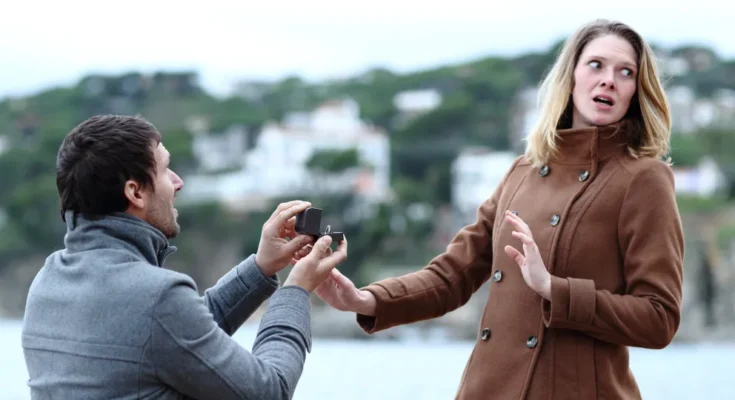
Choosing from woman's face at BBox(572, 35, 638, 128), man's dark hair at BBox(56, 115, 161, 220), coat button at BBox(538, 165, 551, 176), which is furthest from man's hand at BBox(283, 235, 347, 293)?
woman's face at BBox(572, 35, 638, 128)

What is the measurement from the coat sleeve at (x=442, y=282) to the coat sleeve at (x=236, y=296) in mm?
393

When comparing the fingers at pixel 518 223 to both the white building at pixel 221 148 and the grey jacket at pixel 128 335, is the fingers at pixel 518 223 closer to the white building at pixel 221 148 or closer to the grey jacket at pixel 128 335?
the grey jacket at pixel 128 335

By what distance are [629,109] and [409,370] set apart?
42.7 m

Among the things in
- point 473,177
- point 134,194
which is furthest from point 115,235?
point 473,177

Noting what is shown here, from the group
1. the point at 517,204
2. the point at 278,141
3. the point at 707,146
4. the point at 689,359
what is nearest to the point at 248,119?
the point at 278,141

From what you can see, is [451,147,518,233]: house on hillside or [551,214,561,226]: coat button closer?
[551,214,561,226]: coat button

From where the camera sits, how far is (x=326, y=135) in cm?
8444

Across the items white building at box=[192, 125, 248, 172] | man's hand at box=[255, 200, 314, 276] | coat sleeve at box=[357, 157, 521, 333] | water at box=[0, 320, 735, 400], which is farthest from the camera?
white building at box=[192, 125, 248, 172]

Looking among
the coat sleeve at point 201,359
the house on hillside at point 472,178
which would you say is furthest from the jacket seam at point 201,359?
the house on hillside at point 472,178

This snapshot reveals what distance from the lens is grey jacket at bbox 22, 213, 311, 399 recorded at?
7.91 feet

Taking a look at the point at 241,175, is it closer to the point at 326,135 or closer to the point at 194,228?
the point at 326,135

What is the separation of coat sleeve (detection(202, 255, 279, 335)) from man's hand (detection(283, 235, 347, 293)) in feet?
0.64

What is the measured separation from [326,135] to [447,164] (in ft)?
36.7

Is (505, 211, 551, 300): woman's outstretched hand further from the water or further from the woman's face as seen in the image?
the water
